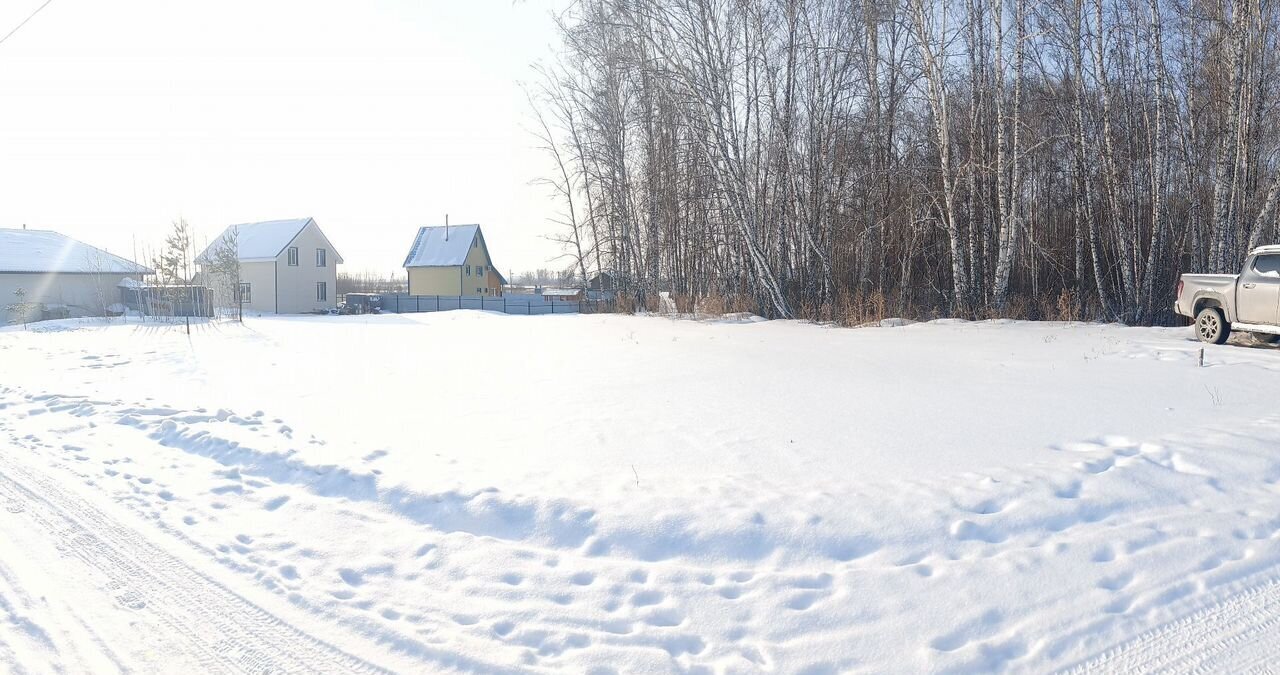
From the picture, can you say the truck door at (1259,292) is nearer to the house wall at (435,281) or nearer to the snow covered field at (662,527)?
the snow covered field at (662,527)

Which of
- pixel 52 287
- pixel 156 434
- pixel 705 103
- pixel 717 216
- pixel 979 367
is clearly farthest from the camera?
pixel 52 287

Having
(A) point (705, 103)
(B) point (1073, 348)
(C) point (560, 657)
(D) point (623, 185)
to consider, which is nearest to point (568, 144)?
(D) point (623, 185)

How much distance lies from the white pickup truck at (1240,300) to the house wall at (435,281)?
43.4 metres

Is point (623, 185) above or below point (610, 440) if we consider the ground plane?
above

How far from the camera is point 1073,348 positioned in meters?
9.84

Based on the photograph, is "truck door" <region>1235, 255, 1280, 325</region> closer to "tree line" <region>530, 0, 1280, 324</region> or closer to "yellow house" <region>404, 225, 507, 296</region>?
"tree line" <region>530, 0, 1280, 324</region>

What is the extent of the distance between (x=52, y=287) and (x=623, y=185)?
31.3 m

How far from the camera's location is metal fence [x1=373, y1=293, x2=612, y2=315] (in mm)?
38375

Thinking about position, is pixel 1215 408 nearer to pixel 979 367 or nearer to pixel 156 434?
pixel 979 367

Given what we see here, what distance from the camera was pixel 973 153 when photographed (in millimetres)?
15023

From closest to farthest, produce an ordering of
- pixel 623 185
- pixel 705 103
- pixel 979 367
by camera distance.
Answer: pixel 979 367, pixel 705 103, pixel 623 185

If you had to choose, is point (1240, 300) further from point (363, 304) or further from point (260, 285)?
point (260, 285)

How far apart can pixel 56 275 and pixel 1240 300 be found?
46.4 meters

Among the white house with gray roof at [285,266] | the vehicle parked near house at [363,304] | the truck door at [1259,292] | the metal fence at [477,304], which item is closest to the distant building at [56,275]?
the white house with gray roof at [285,266]
